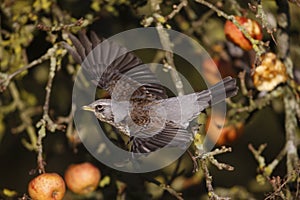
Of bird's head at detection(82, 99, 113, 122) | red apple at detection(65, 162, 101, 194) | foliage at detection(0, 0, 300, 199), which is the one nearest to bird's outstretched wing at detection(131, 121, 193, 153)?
foliage at detection(0, 0, 300, 199)

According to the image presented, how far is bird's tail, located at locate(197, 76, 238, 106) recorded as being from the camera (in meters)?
2.26

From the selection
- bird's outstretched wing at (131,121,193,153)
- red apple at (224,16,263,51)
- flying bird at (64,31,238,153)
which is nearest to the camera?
bird's outstretched wing at (131,121,193,153)

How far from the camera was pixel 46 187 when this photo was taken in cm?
213

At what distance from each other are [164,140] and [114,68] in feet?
1.36

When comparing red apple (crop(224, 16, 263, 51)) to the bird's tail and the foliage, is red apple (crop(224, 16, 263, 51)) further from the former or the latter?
the bird's tail

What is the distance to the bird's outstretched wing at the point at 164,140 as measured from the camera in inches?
80.7

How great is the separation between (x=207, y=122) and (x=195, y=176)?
1.19ft

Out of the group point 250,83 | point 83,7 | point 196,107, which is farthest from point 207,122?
point 83,7

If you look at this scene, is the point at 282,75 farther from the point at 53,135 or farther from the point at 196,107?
the point at 53,135

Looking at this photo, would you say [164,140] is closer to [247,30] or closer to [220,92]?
[220,92]

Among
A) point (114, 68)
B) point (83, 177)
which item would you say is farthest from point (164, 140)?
point (83, 177)

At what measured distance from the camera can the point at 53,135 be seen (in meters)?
3.06

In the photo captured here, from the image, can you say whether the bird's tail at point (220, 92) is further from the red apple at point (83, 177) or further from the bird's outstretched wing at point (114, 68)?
the red apple at point (83, 177)

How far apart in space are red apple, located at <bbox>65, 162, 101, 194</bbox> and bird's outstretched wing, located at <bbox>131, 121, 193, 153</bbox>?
1.48 ft
